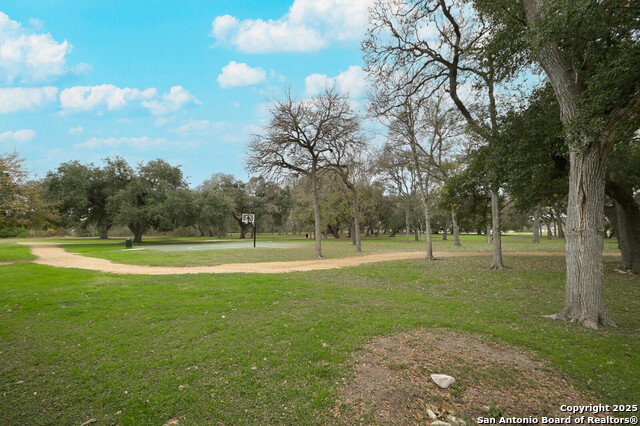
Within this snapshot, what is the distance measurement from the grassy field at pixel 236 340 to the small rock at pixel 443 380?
108cm

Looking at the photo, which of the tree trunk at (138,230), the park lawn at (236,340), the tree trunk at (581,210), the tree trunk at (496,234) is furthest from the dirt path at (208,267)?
the tree trunk at (138,230)

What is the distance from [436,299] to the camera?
7.88 meters

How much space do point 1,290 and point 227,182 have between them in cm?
4717

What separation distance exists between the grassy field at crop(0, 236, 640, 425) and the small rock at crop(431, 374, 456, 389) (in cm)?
108

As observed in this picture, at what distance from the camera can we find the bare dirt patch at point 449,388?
321 cm

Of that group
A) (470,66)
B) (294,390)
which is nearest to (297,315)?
(294,390)

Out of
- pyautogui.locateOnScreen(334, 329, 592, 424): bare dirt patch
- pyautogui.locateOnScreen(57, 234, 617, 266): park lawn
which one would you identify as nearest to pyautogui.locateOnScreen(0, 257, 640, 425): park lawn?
pyautogui.locateOnScreen(334, 329, 592, 424): bare dirt patch

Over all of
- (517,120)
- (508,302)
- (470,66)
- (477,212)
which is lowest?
(508,302)

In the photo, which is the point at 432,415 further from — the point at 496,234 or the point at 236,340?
the point at 496,234

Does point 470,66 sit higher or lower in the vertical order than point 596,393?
higher

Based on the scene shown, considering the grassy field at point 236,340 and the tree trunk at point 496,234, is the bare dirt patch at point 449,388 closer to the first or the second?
the grassy field at point 236,340

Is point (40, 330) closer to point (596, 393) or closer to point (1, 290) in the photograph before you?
point (1, 290)

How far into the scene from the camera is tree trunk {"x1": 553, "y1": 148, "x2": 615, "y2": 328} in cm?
579

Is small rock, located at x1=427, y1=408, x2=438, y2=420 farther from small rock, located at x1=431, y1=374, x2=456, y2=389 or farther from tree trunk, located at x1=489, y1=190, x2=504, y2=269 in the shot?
tree trunk, located at x1=489, y1=190, x2=504, y2=269
